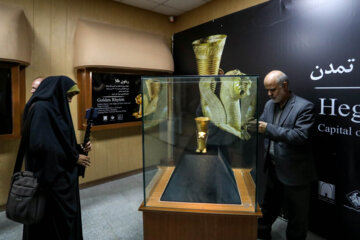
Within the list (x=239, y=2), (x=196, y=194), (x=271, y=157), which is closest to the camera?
(x=196, y=194)

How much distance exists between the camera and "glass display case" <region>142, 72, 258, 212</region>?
124 centimetres

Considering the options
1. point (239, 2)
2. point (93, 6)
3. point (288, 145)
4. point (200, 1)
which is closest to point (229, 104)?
point (288, 145)

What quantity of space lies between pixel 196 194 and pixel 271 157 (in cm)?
80

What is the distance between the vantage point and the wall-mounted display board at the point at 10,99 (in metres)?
2.24

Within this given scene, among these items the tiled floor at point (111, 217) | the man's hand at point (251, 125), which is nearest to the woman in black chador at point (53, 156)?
the tiled floor at point (111, 217)

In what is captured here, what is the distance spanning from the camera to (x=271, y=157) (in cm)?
176

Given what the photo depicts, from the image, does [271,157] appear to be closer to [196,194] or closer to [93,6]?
[196,194]

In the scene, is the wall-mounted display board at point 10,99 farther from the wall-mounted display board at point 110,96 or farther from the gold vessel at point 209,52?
the gold vessel at point 209,52

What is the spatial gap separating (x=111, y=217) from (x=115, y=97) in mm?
1613

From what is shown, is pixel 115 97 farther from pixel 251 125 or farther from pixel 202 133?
pixel 251 125

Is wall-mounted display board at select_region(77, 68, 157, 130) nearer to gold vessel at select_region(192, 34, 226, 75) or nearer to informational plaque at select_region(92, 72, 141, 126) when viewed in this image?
informational plaque at select_region(92, 72, 141, 126)

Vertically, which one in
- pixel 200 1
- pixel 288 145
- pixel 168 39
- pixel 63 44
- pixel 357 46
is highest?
pixel 200 1

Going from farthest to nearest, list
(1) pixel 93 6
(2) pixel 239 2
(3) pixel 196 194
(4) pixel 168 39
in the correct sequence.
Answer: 1. (4) pixel 168 39
2. (1) pixel 93 6
3. (2) pixel 239 2
4. (3) pixel 196 194

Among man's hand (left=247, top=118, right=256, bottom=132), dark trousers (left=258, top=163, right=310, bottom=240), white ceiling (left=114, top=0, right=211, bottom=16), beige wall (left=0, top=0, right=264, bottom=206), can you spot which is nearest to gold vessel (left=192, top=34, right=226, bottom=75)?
beige wall (left=0, top=0, right=264, bottom=206)
